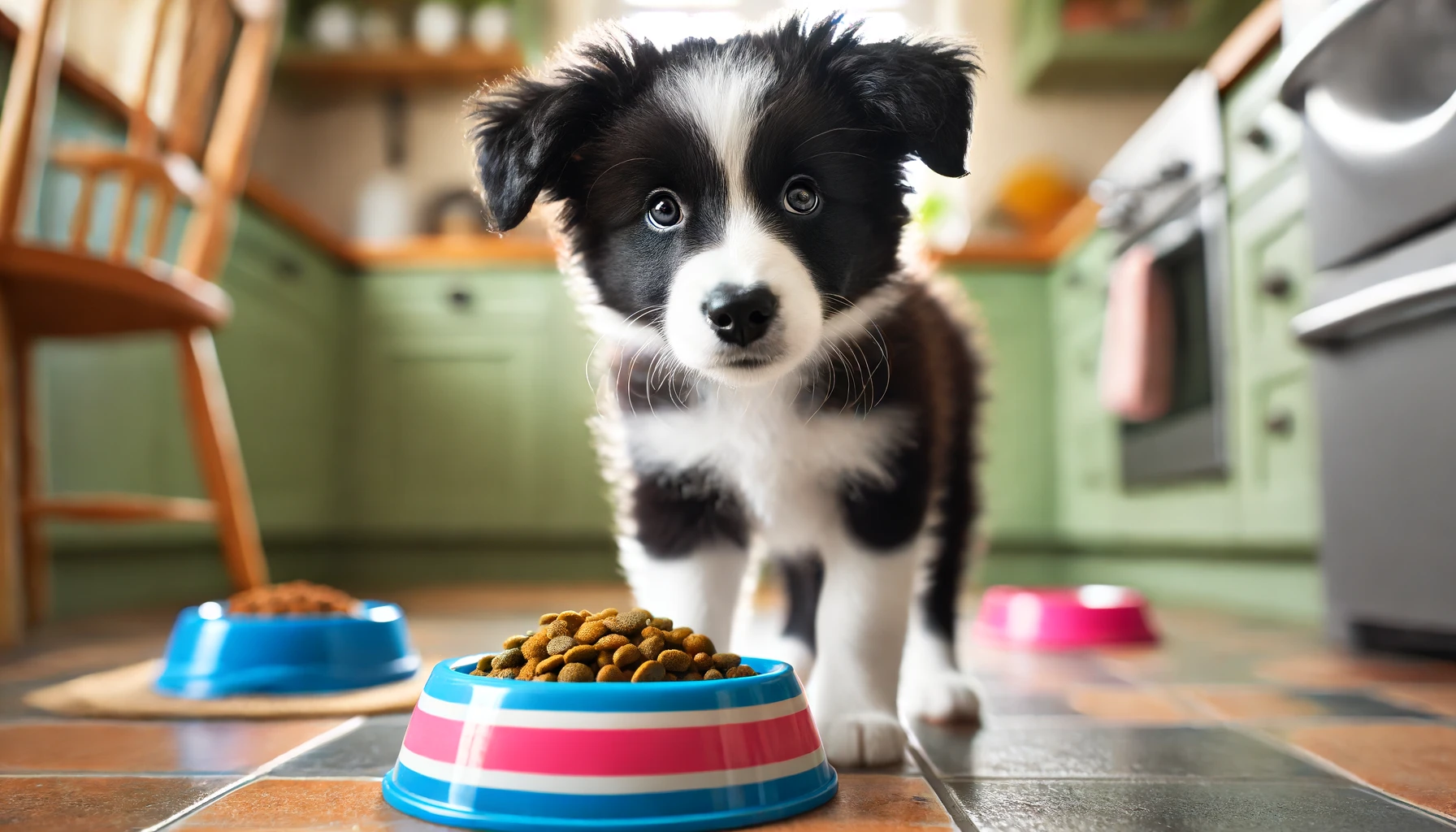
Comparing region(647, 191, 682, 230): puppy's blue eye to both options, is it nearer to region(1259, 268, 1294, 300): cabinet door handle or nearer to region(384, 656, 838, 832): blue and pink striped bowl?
region(384, 656, 838, 832): blue and pink striped bowl

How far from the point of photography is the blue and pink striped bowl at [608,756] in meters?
0.84

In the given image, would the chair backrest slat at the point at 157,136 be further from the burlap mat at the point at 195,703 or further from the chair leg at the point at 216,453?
the burlap mat at the point at 195,703

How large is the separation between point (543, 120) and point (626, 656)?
0.59 m

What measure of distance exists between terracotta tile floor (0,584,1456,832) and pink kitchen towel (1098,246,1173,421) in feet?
3.59

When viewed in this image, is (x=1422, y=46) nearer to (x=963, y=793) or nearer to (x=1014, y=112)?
(x=963, y=793)

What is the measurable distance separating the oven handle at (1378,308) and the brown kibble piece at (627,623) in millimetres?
1383

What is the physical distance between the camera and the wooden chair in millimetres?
2006

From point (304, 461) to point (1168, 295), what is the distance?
2767mm

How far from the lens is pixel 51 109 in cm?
248

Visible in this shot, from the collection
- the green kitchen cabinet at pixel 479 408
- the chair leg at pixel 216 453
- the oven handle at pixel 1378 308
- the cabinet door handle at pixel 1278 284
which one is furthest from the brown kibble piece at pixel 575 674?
the green kitchen cabinet at pixel 479 408

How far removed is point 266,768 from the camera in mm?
1114

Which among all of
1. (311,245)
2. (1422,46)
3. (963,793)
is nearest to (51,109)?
(311,245)

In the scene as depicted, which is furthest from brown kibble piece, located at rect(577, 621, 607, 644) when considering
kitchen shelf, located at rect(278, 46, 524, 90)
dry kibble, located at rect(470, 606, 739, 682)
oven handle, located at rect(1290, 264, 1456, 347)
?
kitchen shelf, located at rect(278, 46, 524, 90)

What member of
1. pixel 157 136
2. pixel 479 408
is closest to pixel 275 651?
pixel 157 136
